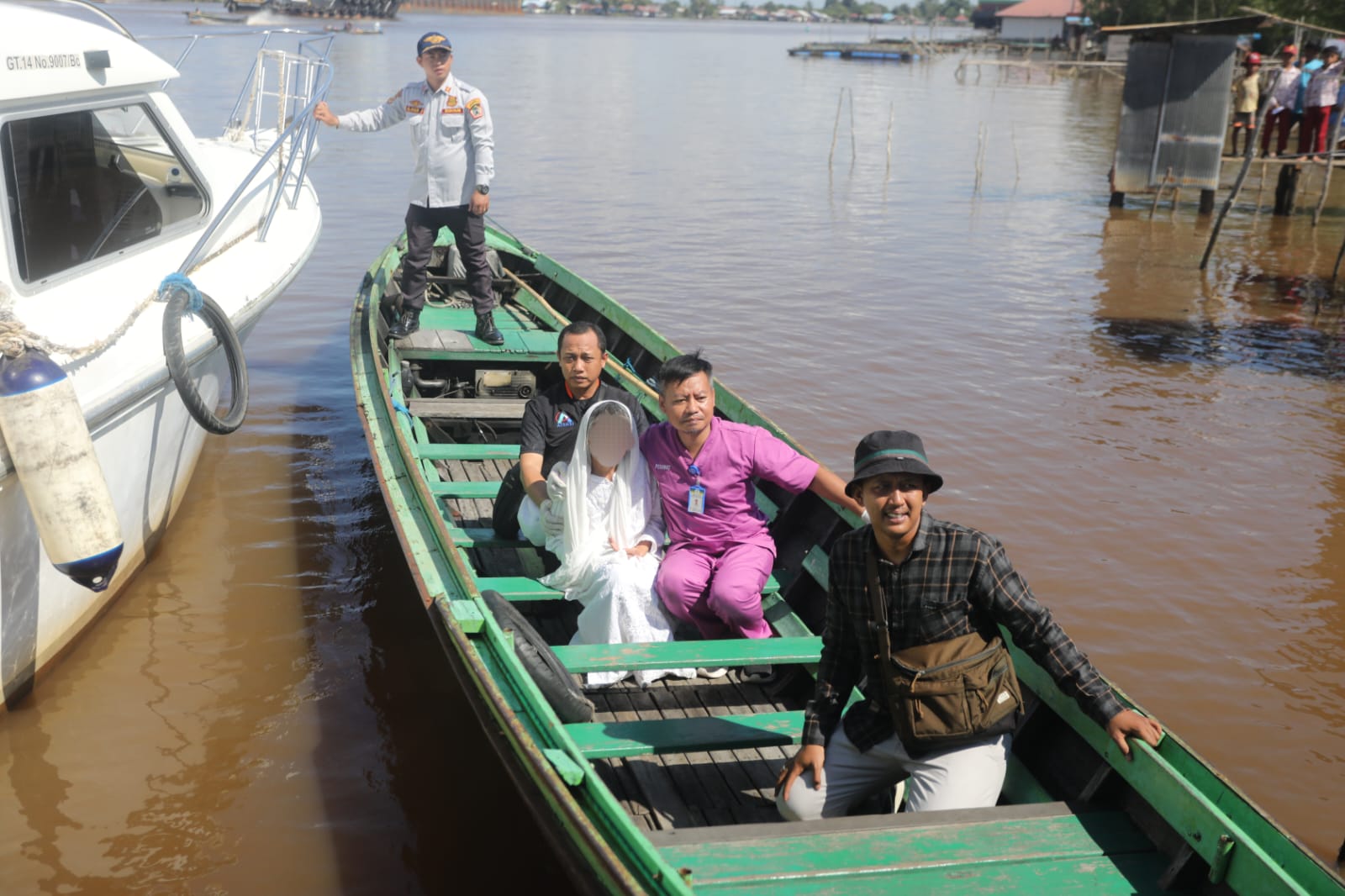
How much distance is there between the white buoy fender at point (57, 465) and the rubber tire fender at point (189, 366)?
0.75 m

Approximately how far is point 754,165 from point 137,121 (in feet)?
61.6

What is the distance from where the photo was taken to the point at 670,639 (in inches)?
179

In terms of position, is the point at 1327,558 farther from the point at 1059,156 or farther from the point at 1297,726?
the point at 1059,156

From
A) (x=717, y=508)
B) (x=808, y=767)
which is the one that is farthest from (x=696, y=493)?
(x=808, y=767)

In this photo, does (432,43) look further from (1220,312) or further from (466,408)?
(1220,312)

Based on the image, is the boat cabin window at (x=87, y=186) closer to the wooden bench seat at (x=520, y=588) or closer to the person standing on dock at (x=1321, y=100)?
the wooden bench seat at (x=520, y=588)

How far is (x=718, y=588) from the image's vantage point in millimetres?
4410

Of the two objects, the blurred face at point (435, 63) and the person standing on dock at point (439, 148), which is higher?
the blurred face at point (435, 63)

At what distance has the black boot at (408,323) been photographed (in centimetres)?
781

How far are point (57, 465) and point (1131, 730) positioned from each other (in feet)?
13.0

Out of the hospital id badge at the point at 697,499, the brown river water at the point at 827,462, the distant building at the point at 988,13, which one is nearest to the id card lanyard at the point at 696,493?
the hospital id badge at the point at 697,499

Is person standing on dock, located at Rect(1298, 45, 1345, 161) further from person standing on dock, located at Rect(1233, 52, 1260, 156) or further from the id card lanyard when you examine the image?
the id card lanyard

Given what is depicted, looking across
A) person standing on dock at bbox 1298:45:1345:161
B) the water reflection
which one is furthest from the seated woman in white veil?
person standing on dock at bbox 1298:45:1345:161

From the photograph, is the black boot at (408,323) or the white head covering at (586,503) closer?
the white head covering at (586,503)
